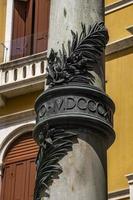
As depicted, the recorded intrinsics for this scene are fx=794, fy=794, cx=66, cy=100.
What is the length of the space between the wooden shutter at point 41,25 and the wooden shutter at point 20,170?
80.5 inches

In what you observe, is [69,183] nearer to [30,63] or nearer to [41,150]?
[41,150]

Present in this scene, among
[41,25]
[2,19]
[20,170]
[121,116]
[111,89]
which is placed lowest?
[20,170]

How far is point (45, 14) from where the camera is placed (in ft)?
57.4

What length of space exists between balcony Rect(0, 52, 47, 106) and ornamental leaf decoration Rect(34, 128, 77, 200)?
1099 centimetres

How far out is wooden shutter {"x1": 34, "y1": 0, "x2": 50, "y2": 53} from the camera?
55.4 feet

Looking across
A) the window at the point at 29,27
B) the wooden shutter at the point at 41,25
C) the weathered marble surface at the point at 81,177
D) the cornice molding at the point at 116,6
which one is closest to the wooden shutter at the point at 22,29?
the window at the point at 29,27

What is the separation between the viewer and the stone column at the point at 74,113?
484cm

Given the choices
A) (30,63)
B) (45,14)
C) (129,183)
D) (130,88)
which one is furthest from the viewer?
(45,14)

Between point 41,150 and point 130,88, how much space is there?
9.62 metres

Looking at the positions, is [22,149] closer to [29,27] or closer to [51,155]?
[29,27]

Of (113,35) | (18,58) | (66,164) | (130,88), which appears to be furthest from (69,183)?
(18,58)

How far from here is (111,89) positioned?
14.9m

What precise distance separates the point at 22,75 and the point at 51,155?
11.6 metres

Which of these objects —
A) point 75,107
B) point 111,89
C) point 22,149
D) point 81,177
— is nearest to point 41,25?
point 22,149
